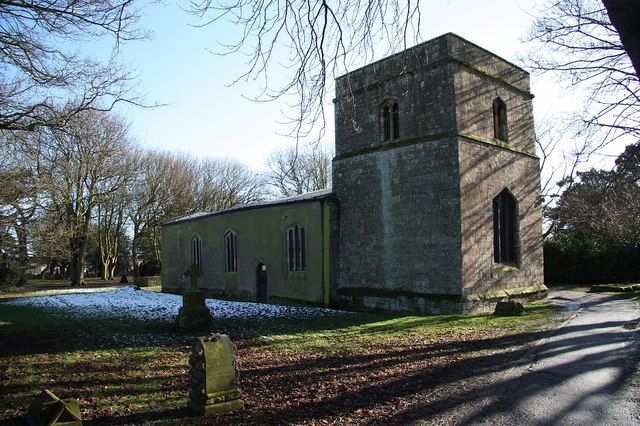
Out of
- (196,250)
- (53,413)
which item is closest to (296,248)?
(196,250)

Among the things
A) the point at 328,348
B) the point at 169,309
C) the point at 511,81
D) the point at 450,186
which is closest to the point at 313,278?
the point at 169,309

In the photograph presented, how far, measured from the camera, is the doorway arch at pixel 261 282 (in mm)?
21938

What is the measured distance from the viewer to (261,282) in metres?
22.2

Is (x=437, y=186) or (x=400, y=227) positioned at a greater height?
(x=437, y=186)

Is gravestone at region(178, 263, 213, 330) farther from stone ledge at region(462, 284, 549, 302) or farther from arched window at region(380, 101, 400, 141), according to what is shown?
arched window at region(380, 101, 400, 141)

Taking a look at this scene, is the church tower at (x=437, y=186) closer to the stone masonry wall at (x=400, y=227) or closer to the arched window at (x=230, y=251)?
the stone masonry wall at (x=400, y=227)

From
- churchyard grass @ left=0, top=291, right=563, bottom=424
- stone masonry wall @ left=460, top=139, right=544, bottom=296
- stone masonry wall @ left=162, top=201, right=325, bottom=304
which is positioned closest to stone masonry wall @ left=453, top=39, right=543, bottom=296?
stone masonry wall @ left=460, top=139, right=544, bottom=296

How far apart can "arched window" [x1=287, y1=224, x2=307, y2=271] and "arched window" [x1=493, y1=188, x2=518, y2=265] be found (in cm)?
733

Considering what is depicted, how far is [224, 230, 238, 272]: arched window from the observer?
2334 cm

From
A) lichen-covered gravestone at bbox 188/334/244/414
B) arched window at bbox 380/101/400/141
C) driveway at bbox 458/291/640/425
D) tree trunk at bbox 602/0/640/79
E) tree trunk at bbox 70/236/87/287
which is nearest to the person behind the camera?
tree trunk at bbox 602/0/640/79

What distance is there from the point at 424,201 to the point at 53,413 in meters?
12.3

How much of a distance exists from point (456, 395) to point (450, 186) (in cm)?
910

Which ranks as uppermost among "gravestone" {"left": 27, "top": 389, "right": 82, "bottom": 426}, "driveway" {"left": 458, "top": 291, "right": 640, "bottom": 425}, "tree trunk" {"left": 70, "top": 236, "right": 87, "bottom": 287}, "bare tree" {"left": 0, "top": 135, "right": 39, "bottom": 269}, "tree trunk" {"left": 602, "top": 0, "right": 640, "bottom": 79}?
"bare tree" {"left": 0, "top": 135, "right": 39, "bottom": 269}

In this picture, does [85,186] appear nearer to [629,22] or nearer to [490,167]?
[490,167]
